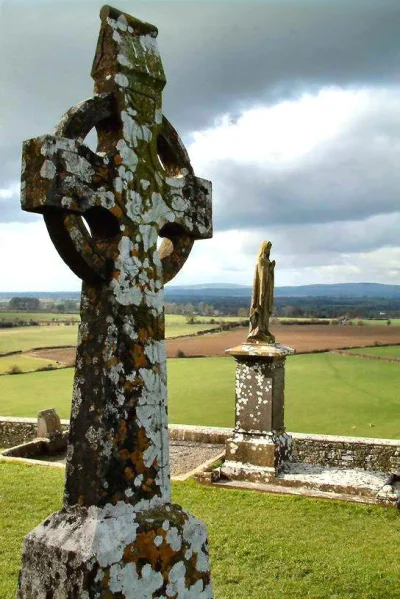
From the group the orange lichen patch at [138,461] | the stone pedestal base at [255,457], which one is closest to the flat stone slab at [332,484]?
the stone pedestal base at [255,457]

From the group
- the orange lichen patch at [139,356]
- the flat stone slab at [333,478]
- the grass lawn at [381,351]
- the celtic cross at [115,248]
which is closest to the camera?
the celtic cross at [115,248]

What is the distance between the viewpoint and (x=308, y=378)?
21.2 metres

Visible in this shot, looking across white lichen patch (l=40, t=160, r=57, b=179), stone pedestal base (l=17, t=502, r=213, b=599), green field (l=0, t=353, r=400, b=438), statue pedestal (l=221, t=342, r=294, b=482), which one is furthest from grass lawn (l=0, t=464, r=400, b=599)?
green field (l=0, t=353, r=400, b=438)

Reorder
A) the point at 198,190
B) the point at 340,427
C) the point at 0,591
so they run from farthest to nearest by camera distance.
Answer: the point at 340,427
the point at 0,591
the point at 198,190

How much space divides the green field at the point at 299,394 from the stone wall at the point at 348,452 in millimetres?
2241

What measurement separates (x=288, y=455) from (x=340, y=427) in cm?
436

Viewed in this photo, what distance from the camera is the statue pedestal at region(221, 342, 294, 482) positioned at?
37.1ft

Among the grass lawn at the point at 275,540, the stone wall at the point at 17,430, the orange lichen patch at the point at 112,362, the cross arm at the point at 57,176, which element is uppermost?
the cross arm at the point at 57,176

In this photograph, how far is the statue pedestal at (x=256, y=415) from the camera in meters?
11.3

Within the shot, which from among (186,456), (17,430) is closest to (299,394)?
(186,456)

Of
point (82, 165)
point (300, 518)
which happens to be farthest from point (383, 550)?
point (82, 165)

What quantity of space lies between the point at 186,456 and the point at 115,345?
11.4m

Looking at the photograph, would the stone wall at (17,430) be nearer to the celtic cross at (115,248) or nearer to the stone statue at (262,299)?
the stone statue at (262,299)

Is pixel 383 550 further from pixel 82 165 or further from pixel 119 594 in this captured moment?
pixel 82 165
